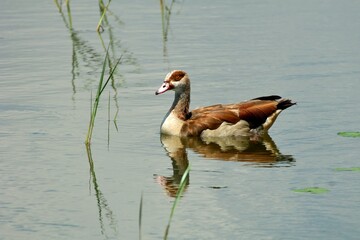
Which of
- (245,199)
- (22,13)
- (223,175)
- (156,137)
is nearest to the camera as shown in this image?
(245,199)

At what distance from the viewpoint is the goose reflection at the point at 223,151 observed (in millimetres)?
12781

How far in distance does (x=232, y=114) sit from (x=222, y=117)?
17 cm

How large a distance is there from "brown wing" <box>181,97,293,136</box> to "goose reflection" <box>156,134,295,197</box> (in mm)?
188

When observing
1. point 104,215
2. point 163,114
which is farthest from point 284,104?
point 104,215

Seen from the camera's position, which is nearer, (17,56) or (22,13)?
(17,56)

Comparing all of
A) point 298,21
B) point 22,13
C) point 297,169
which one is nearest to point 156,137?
point 297,169

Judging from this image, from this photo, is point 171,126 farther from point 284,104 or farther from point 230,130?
point 284,104

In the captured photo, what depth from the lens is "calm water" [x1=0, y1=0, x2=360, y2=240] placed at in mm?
10602

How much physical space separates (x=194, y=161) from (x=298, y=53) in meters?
6.22

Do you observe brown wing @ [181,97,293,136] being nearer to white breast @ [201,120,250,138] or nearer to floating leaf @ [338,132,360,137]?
white breast @ [201,120,250,138]

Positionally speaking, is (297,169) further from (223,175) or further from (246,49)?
(246,49)

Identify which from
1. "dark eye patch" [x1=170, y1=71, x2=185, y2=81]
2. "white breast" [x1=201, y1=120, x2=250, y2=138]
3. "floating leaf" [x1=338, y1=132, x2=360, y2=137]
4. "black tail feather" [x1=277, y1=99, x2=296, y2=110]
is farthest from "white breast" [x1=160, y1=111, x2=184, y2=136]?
"floating leaf" [x1=338, y1=132, x2=360, y2=137]

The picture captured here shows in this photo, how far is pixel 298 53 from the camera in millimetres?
18969

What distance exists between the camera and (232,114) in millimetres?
15109
